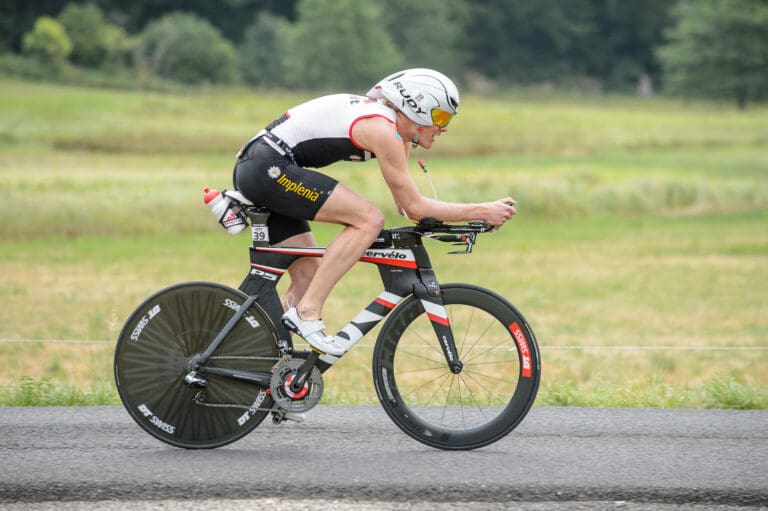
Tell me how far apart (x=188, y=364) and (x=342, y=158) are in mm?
1227

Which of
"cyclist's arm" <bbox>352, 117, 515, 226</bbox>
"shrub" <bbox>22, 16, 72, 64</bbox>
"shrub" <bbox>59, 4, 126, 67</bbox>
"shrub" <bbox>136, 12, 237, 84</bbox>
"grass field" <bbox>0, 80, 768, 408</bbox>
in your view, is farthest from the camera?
"shrub" <bbox>136, 12, 237, 84</bbox>

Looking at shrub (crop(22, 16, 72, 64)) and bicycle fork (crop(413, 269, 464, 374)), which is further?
shrub (crop(22, 16, 72, 64))

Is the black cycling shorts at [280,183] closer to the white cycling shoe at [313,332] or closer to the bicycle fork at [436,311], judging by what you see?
the white cycling shoe at [313,332]

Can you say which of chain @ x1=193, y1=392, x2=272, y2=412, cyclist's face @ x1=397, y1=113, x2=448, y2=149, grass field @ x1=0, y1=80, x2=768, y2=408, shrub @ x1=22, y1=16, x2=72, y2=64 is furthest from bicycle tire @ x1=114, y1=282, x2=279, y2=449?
shrub @ x1=22, y1=16, x2=72, y2=64

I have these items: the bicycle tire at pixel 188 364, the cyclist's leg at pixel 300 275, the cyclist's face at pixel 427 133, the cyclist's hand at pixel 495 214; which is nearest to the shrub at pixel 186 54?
the cyclist's leg at pixel 300 275

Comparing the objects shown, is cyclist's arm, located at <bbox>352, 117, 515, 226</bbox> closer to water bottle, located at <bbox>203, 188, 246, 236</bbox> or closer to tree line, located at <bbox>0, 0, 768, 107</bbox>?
water bottle, located at <bbox>203, 188, 246, 236</bbox>

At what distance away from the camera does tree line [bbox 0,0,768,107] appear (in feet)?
206

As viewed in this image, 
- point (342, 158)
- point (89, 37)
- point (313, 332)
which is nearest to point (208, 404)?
point (313, 332)

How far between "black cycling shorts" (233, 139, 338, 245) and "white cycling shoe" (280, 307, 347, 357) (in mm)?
474

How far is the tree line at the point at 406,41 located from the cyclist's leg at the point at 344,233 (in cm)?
5343

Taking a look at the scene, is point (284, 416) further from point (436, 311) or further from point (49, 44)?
point (49, 44)

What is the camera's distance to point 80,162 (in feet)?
130

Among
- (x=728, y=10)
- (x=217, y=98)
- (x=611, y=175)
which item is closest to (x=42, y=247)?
(x=611, y=175)

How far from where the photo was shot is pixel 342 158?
18.6 ft
